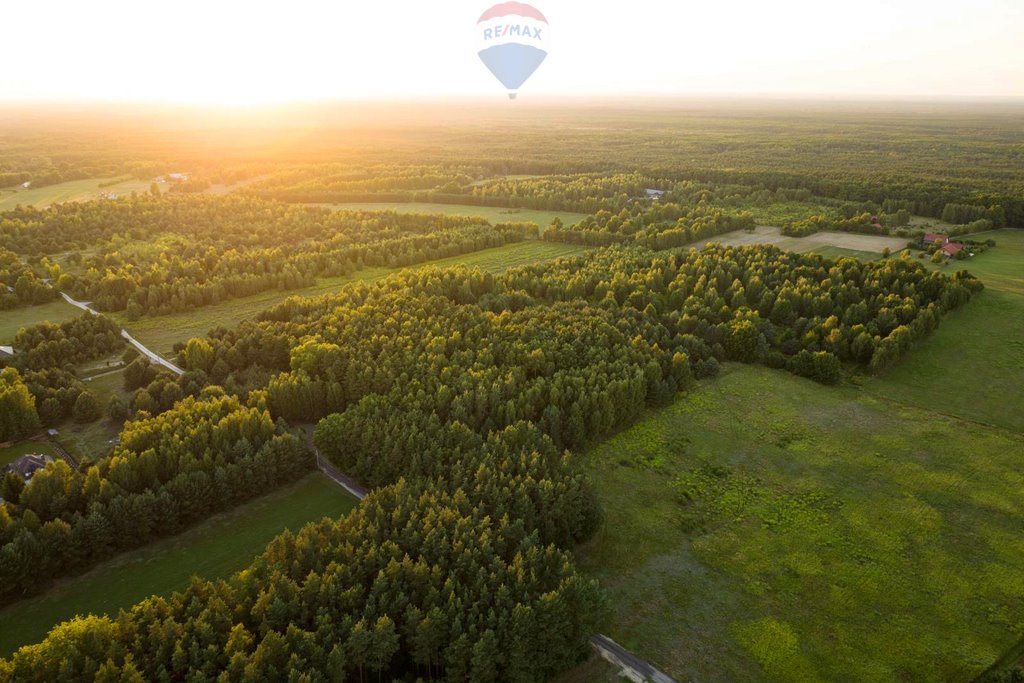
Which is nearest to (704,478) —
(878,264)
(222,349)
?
(222,349)

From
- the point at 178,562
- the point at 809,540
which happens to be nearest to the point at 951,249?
the point at 809,540

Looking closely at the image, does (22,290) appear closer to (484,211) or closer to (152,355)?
(152,355)

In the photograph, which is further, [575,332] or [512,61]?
[512,61]

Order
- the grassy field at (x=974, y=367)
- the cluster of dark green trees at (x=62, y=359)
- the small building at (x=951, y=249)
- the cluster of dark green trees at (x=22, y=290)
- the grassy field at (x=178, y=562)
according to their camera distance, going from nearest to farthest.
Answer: the grassy field at (x=178, y=562), the cluster of dark green trees at (x=62, y=359), the grassy field at (x=974, y=367), the cluster of dark green trees at (x=22, y=290), the small building at (x=951, y=249)

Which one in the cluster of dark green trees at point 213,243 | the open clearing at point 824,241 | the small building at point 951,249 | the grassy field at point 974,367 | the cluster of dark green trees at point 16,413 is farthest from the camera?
the open clearing at point 824,241

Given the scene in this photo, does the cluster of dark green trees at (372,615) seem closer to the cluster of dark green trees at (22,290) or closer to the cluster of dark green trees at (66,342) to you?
the cluster of dark green trees at (66,342)

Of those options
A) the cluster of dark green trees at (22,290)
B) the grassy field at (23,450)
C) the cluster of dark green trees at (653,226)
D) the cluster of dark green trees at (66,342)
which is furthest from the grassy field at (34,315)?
the cluster of dark green trees at (653,226)
